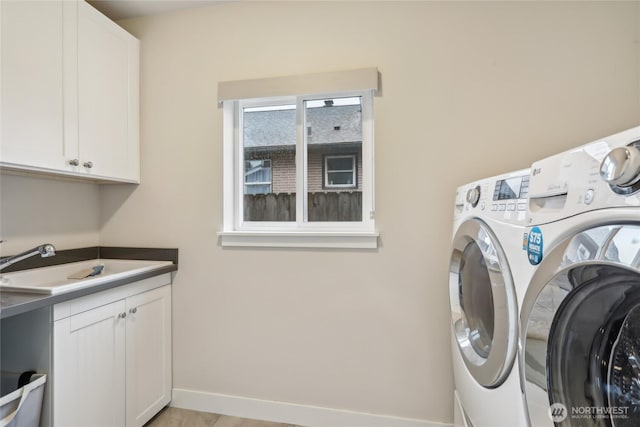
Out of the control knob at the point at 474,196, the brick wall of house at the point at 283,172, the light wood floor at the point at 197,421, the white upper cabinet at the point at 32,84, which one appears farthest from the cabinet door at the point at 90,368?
the control knob at the point at 474,196

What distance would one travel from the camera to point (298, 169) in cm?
196

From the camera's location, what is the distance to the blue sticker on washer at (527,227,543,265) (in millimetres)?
645

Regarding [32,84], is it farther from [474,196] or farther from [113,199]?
[474,196]

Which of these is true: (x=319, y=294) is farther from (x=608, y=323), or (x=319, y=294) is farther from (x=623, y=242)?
(x=623, y=242)

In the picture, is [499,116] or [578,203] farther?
[499,116]

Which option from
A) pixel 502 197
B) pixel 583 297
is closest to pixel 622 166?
pixel 583 297

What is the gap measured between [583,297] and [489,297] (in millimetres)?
491

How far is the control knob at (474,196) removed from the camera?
43.6 inches

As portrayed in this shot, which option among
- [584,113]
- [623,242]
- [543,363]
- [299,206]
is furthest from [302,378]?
[584,113]

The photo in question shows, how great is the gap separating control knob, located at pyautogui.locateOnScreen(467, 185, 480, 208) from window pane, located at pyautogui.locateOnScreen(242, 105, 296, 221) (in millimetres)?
1062

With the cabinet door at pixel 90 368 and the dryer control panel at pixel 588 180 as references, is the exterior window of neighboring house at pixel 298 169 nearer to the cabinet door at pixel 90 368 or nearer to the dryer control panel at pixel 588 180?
the cabinet door at pixel 90 368

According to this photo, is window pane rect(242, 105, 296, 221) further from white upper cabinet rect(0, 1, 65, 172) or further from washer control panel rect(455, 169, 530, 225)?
washer control panel rect(455, 169, 530, 225)

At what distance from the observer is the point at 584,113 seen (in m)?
1.53

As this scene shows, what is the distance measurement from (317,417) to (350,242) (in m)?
0.98
